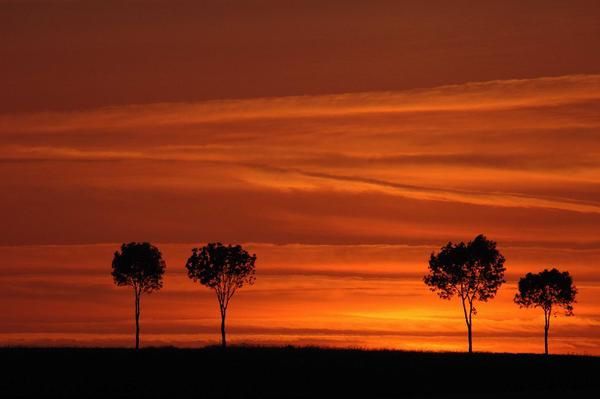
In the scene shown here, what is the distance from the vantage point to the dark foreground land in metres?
95.0

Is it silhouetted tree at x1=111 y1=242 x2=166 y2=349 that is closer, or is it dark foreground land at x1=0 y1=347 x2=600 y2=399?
dark foreground land at x1=0 y1=347 x2=600 y2=399

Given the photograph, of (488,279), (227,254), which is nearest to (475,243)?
(488,279)

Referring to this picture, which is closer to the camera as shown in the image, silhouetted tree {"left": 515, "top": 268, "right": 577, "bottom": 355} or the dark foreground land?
the dark foreground land

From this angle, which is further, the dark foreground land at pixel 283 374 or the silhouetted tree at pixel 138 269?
the silhouetted tree at pixel 138 269

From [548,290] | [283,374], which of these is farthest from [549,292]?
[283,374]

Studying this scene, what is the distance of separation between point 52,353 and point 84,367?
59.3ft

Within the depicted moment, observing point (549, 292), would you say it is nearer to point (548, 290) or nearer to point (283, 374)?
point (548, 290)

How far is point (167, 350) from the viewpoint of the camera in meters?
138

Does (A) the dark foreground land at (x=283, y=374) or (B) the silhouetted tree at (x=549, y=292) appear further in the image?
(B) the silhouetted tree at (x=549, y=292)

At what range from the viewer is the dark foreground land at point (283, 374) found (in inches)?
3740

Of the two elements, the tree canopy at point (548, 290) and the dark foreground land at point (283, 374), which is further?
the tree canopy at point (548, 290)

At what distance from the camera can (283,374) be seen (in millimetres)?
107750

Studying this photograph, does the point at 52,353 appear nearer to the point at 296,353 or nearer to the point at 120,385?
the point at 296,353

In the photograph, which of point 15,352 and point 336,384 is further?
point 15,352
